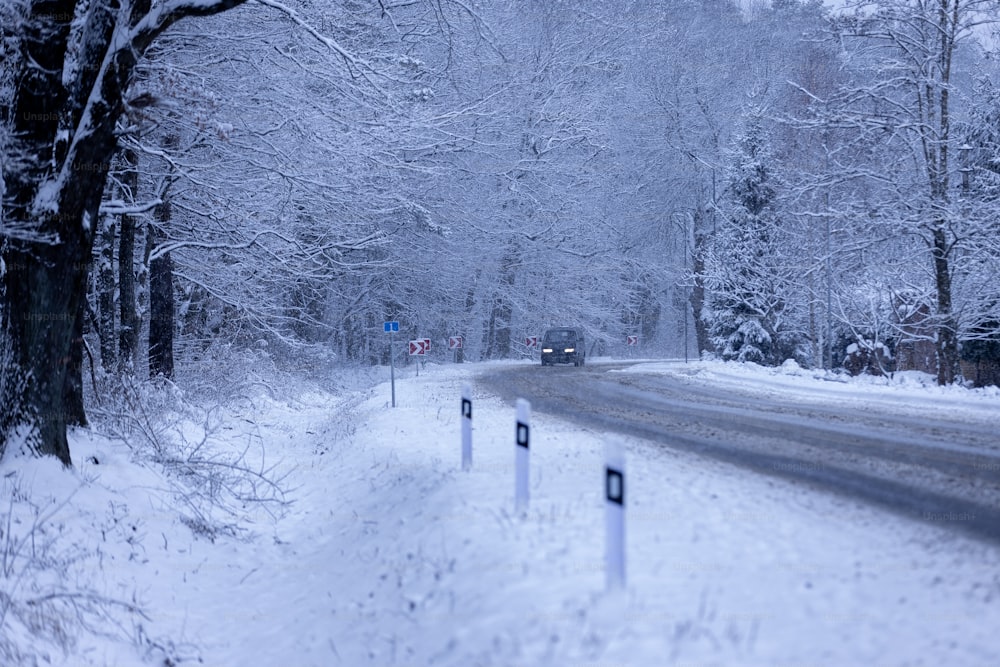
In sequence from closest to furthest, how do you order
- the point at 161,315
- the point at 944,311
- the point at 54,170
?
the point at 54,170 < the point at 161,315 < the point at 944,311

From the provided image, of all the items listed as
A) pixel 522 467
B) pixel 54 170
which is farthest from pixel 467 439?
pixel 54 170

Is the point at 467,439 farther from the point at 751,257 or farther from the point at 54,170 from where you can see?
the point at 751,257

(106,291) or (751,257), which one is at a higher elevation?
(751,257)

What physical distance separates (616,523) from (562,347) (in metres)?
34.2

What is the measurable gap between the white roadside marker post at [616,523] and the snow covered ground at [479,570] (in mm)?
126

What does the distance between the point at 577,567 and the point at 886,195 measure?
74.9ft

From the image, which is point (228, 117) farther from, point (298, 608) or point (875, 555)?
point (875, 555)

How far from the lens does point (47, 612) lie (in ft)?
22.8

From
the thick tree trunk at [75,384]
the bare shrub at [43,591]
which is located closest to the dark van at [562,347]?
the thick tree trunk at [75,384]

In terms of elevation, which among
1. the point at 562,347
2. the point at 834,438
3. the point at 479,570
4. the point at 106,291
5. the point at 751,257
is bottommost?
the point at 479,570

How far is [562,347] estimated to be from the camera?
1551 inches

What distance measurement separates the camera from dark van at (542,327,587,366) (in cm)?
3934

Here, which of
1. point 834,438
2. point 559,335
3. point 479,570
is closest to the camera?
point 479,570

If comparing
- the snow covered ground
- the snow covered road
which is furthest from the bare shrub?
the snow covered road
